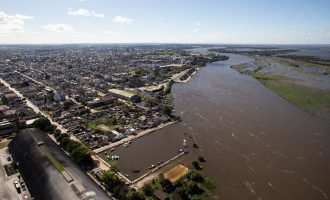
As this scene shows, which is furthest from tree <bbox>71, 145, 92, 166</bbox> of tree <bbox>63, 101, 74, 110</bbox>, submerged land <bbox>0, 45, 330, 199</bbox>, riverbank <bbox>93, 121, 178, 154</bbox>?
tree <bbox>63, 101, 74, 110</bbox>

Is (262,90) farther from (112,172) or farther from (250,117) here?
(112,172)

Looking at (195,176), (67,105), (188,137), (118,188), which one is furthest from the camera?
(67,105)

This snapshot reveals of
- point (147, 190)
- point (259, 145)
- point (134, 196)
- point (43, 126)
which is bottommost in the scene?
point (259, 145)

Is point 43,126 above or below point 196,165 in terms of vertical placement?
above

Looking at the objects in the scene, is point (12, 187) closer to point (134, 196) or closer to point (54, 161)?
point (54, 161)

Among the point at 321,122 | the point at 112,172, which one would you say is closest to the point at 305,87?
the point at 321,122

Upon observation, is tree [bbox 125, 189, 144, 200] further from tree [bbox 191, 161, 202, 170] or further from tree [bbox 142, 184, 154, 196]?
tree [bbox 191, 161, 202, 170]

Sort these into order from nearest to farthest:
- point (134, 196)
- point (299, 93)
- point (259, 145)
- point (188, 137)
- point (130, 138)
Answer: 1. point (134, 196)
2. point (259, 145)
3. point (130, 138)
4. point (188, 137)
5. point (299, 93)

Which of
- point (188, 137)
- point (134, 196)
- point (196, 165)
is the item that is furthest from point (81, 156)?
point (188, 137)
